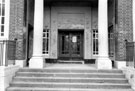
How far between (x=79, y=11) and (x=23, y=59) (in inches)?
211

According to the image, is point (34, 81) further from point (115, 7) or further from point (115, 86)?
point (115, 7)

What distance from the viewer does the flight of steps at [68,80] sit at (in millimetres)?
5820

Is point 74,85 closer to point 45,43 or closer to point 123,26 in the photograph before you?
point 123,26

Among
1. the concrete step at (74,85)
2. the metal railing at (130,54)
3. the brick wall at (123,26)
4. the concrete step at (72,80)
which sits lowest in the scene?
the concrete step at (74,85)

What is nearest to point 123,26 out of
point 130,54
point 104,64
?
point 130,54

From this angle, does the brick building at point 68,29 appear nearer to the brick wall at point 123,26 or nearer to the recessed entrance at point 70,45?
the recessed entrance at point 70,45

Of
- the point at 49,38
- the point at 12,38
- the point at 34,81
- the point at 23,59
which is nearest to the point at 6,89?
the point at 34,81

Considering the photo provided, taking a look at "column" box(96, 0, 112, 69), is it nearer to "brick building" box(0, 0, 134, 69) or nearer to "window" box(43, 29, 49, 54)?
"brick building" box(0, 0, 134, 69)

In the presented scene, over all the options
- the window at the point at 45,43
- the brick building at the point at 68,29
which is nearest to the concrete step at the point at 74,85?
the brick building at the point at 68,29

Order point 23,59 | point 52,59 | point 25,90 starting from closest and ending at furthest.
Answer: point 25,90
point 23,59
point 52,59

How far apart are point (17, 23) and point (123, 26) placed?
577cm

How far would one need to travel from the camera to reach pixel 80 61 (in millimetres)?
10258

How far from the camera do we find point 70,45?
1060 centimetres

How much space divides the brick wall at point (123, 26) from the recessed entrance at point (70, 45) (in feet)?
11.6
